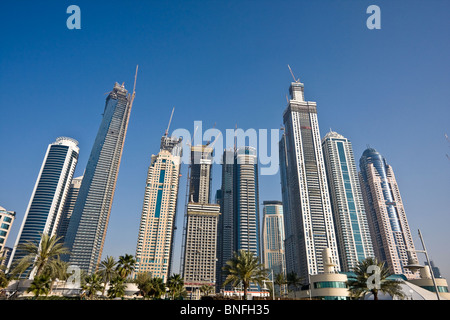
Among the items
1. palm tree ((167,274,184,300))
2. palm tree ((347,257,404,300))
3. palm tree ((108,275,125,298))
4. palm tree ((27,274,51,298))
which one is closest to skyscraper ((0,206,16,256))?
palm tree ((167,274,184,300))

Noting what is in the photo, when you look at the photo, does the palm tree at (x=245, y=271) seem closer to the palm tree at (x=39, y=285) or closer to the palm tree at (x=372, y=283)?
the palm tree at (x=372, y=283)

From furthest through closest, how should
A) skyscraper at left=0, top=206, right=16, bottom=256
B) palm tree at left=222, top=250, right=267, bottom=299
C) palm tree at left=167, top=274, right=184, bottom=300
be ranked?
skyscraper at left=0, top=206, right=16, bottom=256
palm tree at left=167, top=274, right=184, bottom=300
palm tree at left=222, top=250, right=267, bottom=299

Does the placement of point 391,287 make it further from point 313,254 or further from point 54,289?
point 313,254

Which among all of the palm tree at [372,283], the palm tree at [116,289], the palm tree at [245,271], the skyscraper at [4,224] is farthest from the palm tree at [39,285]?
the skyscraper at [4,224]

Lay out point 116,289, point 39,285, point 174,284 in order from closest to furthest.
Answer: point 39,285, point 116,289, point 174,284

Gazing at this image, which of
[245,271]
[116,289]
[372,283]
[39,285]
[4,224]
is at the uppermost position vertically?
[4,224]

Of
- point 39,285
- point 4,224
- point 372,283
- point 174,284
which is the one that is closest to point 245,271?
point 372,283

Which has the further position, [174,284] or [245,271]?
[174,284]

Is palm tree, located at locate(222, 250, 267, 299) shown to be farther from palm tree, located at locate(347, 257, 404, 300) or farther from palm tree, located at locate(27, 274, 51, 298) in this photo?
palm tree, located at locate(27, 274, 51, 298)

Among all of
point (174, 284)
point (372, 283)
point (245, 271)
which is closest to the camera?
point (372, 283)

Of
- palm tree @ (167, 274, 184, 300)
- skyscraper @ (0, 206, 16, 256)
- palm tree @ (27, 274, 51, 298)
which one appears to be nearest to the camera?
palm tree @ (27, 274, 51, 298)

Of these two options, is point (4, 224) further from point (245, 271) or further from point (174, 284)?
point (245, 271)

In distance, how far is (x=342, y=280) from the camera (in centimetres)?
6650
